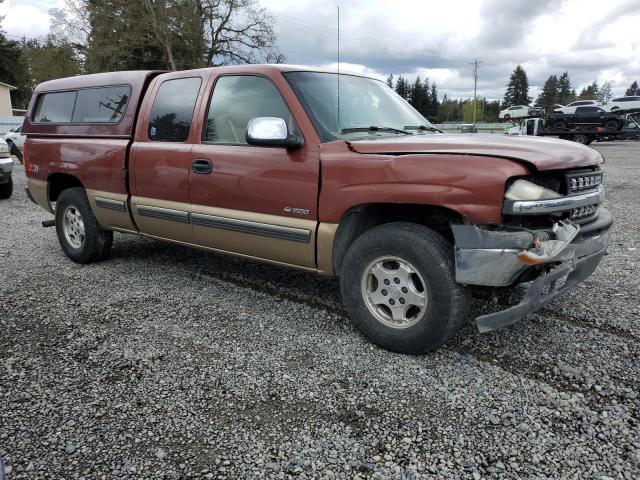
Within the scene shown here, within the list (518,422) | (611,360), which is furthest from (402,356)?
(611,360)

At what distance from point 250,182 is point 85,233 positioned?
2464 millimetres

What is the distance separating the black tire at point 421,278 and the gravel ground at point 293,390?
143mm

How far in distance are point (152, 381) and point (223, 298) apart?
4.49 ft

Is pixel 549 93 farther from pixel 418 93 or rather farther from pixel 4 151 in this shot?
pixel 4 151

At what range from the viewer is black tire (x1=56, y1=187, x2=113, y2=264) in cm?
511

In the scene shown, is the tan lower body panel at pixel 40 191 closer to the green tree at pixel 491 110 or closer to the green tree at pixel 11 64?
the green tree at pixel 11 64

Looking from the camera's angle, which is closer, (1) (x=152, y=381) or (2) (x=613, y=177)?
(1) (x=152, y=381)

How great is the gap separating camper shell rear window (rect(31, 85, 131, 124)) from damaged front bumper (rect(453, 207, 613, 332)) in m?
3.48

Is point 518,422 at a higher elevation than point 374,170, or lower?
lower

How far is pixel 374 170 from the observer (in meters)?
3.04

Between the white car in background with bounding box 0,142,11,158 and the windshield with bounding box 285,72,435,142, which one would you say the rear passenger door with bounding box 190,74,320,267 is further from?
the white car in background with bounding box 0,142,11,158

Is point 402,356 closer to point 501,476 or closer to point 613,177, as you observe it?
point 501,476

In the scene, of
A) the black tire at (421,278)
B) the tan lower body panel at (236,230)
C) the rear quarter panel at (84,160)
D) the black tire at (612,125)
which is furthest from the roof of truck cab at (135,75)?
the black tire at (612,125)

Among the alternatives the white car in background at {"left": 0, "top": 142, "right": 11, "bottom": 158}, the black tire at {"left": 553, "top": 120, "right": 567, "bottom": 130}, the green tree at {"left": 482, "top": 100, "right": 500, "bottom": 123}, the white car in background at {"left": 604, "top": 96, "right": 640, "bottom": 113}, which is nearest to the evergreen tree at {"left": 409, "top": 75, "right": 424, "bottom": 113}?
the green tree at {"left": 482, "top": 100, "right": 500, "bottom": 123}
